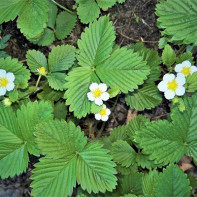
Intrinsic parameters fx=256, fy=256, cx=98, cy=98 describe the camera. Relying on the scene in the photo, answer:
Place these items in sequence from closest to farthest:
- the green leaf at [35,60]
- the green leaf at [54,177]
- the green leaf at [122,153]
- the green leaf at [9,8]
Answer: the green leaf at [54,177] < the green leaf at [9,8] < the green leaf at [122,153] < the green leaf at [35,60]

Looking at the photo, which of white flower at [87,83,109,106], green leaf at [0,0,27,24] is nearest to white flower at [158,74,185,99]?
white flower at [87,83,109,106]

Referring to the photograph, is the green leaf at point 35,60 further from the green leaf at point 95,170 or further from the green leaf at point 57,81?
the green leaf at point 95,170

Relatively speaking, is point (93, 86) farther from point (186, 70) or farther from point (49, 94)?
point (186, 70)

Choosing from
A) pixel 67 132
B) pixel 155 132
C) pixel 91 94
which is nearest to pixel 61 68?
pixel 91 94

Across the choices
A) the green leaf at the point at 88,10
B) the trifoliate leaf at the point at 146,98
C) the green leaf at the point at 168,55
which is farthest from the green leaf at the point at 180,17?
the green leaf at the point at 88,10

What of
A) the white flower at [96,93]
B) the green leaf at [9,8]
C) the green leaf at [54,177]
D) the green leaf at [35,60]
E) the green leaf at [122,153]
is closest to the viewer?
the green leaf at [54,177]
